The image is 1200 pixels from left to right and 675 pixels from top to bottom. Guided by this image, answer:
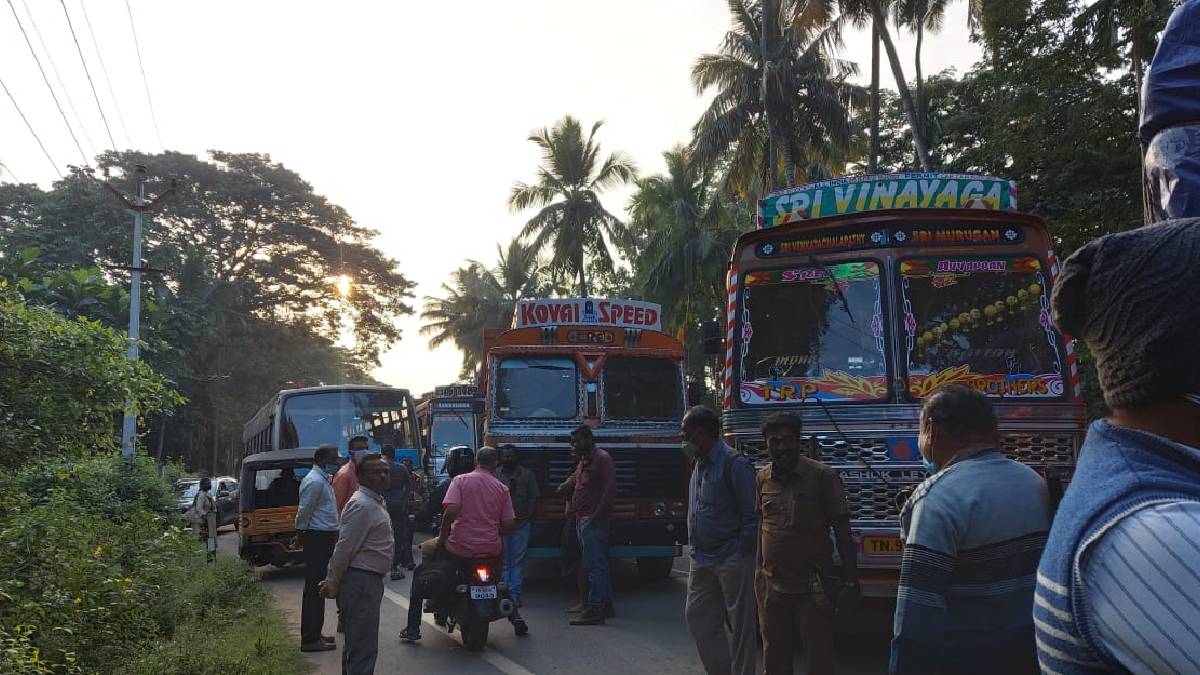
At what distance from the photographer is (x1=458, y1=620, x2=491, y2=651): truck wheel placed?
8312mm

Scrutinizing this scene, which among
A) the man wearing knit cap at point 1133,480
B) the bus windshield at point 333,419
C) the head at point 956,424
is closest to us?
the man wearing knit cap at point 1133,480

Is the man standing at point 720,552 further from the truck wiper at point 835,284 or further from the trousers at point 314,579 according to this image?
the trousers at point 314,579

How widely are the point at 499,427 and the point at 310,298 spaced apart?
98.2 feet

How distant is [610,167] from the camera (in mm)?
32281

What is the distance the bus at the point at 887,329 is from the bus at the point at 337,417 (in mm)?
11694

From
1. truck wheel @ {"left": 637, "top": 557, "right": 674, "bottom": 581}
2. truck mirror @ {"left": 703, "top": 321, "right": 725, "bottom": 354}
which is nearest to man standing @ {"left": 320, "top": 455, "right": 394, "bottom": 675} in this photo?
truck mirror @ {"left": 703, "top": 321, "right": 725, "bottom": 354}

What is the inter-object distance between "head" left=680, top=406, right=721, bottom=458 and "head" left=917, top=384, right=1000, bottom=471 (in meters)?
2.84

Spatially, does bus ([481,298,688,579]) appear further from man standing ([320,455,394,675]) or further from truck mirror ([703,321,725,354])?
man standing ([320,455,394,675])

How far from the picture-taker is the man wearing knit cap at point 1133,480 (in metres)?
1.08

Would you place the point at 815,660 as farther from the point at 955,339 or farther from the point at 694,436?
the point at 955,339

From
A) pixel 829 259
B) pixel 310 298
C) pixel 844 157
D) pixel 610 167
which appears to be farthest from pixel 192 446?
pixel 829 259

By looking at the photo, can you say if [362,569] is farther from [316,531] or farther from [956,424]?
[956,424]

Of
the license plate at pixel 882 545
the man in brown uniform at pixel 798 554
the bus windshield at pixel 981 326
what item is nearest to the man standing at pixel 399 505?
the license plate at pixel 882 545

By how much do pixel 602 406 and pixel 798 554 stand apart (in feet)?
22.3
